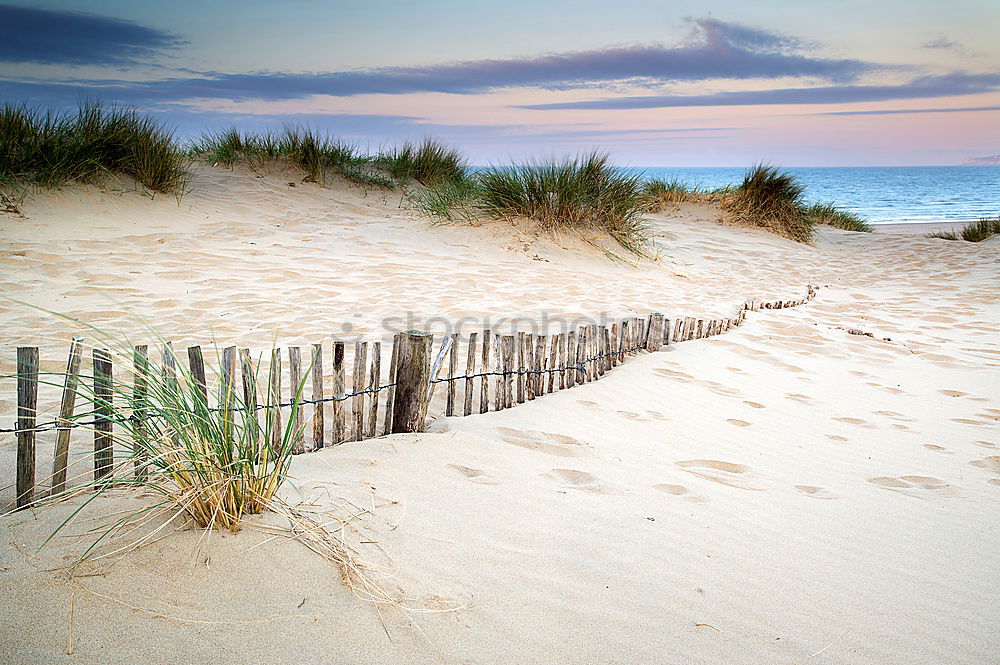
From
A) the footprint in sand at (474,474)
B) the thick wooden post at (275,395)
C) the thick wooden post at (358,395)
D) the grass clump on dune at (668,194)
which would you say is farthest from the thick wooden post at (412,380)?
the grass clump on dune at (668,194)

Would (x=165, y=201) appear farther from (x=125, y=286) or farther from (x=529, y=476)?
(x=529, y=476)

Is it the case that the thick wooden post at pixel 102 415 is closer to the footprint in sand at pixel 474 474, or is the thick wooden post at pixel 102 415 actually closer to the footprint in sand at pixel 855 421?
the footprint in sand at pixel 474 474

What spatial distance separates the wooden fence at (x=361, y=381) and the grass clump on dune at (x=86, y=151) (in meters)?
5.43

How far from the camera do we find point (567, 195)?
8.11 m

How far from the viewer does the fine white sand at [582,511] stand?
143 centimetres

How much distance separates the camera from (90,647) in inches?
50.4

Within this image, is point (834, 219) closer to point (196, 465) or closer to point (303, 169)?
point (303, 169)

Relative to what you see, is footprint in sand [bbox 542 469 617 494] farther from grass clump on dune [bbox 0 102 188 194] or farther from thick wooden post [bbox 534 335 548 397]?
grass clump on dune [bbox 0 102 188 194]

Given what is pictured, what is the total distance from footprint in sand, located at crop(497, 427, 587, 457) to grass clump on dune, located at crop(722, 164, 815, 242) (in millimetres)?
10310

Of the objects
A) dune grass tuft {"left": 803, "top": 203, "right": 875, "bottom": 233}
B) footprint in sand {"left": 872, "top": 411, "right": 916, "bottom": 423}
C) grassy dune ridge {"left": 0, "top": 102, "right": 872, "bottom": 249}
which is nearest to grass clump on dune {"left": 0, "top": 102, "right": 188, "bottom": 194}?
grassy dune ridge {"left": 0, "top": 102, "right": 872, "bottom": 249}

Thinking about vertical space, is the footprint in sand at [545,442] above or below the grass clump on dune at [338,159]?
below

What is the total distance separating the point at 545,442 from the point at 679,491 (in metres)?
0.57

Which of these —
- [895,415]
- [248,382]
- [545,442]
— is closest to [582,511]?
[545,442]

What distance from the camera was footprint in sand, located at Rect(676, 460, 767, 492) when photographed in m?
2.51
